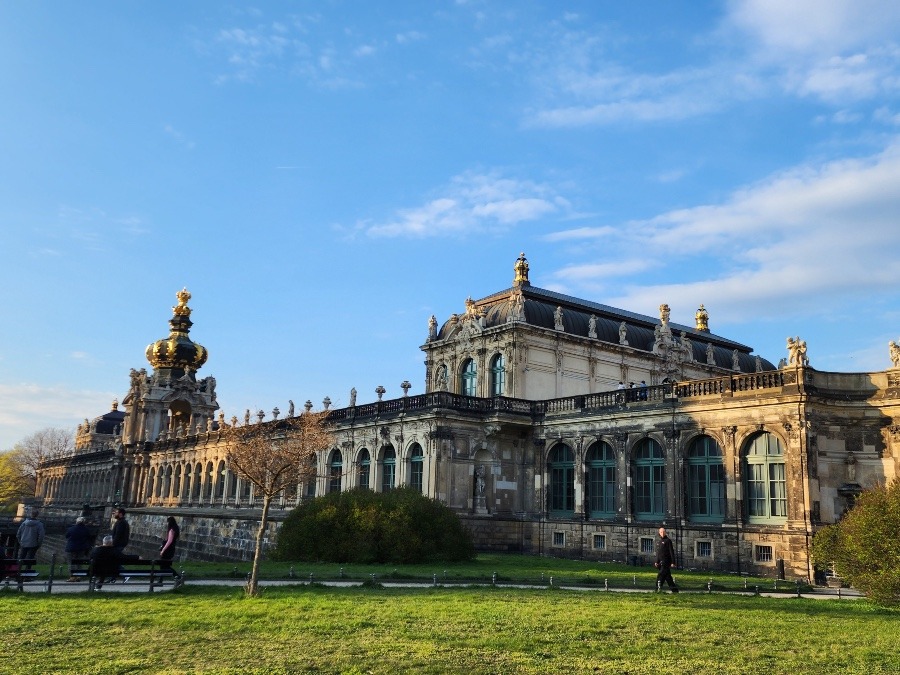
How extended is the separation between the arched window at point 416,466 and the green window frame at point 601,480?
31.1ft

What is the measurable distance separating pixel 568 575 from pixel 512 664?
16.2 m

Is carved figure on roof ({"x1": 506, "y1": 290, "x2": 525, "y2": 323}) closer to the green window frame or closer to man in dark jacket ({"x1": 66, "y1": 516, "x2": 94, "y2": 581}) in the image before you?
the green window frame

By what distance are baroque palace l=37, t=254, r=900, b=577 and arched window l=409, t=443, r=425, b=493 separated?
0.09 meters

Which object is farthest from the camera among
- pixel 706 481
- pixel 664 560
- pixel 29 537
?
pixel 706 481

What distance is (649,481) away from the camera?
1534 inches

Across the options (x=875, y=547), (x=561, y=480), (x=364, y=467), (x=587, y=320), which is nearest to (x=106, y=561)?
(x=875, y=547)

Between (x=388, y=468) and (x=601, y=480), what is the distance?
44.7ft

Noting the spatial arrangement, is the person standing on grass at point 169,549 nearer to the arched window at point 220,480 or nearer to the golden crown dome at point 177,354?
the arched window at point 220,480

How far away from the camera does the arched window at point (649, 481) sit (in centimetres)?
3844

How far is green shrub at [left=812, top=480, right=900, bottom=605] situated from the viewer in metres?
19.4

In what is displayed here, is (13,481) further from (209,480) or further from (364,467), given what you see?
(364,467)

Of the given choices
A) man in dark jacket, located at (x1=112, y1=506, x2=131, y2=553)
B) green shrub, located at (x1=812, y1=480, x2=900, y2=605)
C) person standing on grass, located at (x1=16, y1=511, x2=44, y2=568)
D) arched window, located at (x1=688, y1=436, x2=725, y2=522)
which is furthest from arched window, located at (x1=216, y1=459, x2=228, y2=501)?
green shrub, located at (x1=812, y1=480, x2=900, y2=605)

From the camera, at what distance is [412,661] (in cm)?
1172

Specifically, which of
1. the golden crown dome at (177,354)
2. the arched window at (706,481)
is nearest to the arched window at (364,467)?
the arched window at (706,481)
